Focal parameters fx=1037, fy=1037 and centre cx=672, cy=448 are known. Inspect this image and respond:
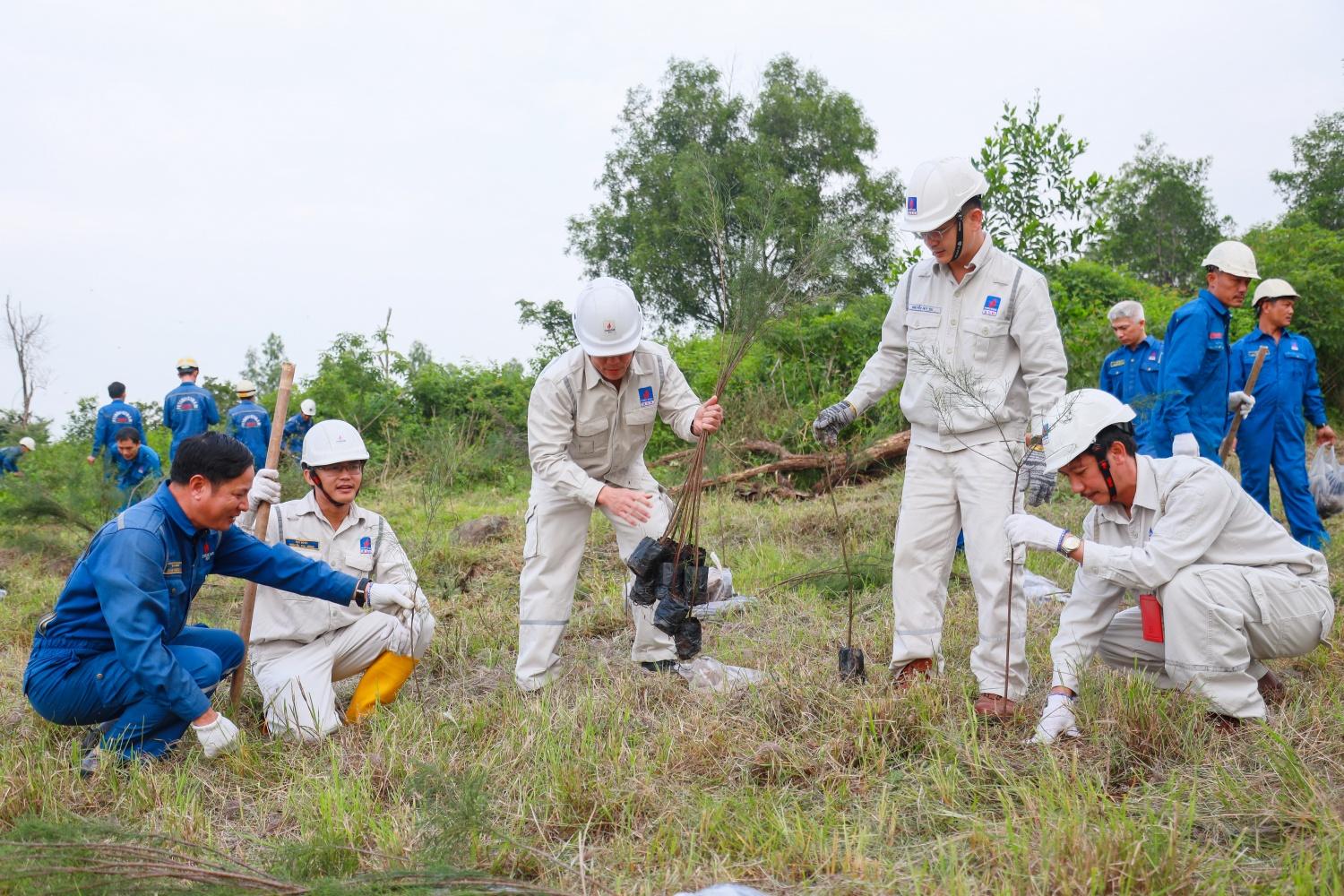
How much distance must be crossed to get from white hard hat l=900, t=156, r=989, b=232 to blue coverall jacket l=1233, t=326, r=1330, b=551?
3.41m

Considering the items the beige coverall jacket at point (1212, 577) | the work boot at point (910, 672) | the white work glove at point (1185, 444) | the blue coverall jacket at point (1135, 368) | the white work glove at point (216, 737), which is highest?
the blue coverall jacket at point (1135, 368)

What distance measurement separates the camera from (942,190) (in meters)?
3.65

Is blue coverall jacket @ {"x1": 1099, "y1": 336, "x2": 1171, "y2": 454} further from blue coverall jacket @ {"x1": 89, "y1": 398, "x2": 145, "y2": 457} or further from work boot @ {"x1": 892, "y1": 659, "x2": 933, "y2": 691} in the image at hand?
blue coverall jacket @ {"x1": 89, "y1": 398, "x2": 145, "y2": 457}

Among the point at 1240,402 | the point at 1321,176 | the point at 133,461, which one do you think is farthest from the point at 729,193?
the point at 1321,176

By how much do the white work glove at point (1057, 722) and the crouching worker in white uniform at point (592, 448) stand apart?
1.59 meters

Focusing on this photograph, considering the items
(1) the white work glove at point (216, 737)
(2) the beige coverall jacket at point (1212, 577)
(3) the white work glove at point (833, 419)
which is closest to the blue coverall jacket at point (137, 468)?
(1) the white work glove at point (216, 737)

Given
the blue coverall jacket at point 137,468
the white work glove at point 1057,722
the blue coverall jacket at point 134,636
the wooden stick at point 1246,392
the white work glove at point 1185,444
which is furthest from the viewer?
the blue coverall jacket at point 137,468

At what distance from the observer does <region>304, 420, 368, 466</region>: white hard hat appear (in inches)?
167

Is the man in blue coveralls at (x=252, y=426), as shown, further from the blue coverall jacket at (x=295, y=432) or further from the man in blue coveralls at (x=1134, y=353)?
the man in blue coveralls at (x=1134, y=353)

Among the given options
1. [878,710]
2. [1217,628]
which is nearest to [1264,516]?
[1217,628]

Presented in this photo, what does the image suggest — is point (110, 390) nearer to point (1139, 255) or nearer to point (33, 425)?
point (33, 425)

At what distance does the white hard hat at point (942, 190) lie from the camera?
12.0ft

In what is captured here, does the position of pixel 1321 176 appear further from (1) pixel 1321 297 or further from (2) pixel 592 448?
(2) pixel 592 448

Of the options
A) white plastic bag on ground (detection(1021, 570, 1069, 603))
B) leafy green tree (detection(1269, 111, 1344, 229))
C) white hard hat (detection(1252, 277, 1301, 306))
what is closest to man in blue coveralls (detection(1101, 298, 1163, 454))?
white hard hat (detection(1252, 277, 1301, 306))
